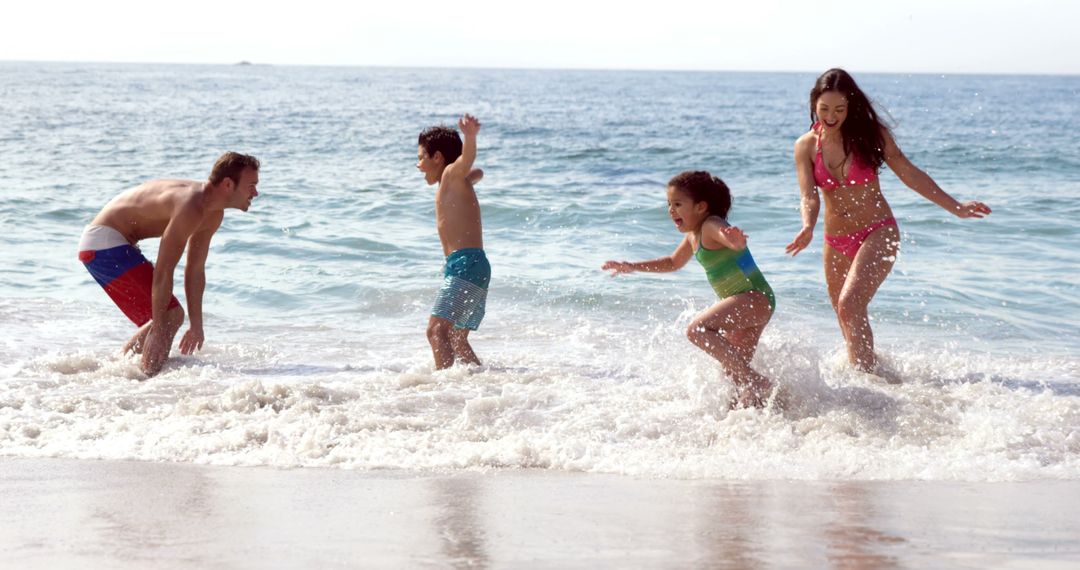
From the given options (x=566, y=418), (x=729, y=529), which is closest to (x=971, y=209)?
(x=566, y=418)

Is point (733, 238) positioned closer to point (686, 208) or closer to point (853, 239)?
point (686, 208)

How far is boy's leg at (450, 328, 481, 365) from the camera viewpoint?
626cm

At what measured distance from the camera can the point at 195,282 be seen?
20.9 ft

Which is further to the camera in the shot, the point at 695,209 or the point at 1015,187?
the point at 1015,187

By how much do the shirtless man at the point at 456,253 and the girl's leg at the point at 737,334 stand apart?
1420mm

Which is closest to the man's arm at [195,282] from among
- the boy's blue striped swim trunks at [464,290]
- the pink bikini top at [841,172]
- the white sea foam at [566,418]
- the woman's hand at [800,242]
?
the white sea foam at [566,418]

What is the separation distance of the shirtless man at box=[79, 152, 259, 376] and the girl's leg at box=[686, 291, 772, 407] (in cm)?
256

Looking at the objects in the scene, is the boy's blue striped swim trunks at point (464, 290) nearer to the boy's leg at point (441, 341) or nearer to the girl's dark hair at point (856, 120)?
the boy's leg at point (441, 341)

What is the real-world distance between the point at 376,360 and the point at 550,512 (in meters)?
3.20

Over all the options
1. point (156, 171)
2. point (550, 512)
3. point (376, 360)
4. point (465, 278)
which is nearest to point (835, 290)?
point (465, 278)

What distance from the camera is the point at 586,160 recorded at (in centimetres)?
2083

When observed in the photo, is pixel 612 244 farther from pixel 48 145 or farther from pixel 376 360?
pixel 48 145

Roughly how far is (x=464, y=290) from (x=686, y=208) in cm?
149

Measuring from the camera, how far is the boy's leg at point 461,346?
6262 mm
